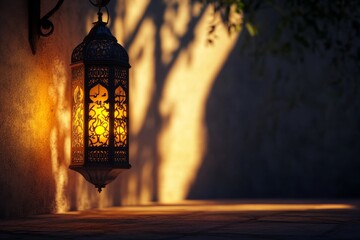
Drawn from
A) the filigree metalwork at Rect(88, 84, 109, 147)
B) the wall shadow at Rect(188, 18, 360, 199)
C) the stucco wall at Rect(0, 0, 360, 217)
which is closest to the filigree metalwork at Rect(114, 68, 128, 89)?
the filigree metalwork at Rect(88, 84, 109, 147)

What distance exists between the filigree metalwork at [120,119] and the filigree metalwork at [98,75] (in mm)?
121

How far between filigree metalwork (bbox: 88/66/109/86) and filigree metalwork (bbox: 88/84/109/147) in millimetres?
43

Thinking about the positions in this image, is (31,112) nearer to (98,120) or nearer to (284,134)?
(98,120)

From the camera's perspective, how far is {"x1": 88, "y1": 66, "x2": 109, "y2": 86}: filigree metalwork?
4883 mm

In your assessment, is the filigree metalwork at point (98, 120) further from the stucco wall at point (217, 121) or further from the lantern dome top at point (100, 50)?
the stucco wall at point (217, 121)

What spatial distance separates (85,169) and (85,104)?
0.46 m

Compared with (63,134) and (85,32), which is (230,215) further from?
(85,32)

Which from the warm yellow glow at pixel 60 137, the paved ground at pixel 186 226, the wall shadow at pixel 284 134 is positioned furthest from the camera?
the wall shadow at pixel 284 134

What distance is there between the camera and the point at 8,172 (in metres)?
4.52

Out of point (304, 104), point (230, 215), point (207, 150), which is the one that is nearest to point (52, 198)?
point (230, 215)

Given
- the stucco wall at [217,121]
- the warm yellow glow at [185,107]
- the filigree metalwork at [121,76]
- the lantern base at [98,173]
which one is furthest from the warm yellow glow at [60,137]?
the warm yellow glow at [185,107]

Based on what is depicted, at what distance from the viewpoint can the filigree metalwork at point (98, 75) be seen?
488 cm

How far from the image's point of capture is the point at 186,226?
3.84m

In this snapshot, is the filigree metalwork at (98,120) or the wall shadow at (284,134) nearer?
the filigree metalwork at (98,120)
